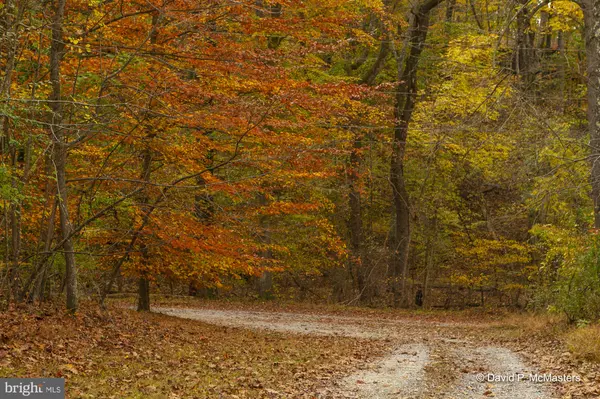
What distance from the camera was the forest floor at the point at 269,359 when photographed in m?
9.20

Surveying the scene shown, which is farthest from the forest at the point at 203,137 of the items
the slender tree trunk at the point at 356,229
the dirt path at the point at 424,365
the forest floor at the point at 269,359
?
the dirt path at the point at 424,365

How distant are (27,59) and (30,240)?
3.72 m

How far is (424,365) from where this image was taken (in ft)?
39.2

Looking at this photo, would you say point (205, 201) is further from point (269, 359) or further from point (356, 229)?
point (356, 229)

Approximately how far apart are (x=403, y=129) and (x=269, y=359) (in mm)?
16097

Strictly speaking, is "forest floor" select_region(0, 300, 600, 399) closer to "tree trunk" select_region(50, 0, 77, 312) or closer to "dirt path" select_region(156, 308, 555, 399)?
"dirt path" select_region(156, 308, 555, 399)

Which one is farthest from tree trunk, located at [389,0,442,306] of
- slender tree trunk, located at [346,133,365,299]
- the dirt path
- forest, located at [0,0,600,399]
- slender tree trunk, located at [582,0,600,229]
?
slender tree trunk, located at [582,0,600,229]

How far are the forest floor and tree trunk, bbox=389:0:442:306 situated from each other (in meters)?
9.69

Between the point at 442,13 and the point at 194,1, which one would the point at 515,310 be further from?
the point at 194,1

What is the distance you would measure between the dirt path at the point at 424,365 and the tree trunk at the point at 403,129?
7049 mm

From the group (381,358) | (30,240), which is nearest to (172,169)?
(30,240)

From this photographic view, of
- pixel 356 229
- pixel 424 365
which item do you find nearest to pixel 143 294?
pixel 424 365

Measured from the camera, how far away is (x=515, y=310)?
1110 inches

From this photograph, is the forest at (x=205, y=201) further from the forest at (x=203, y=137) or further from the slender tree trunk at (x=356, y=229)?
the slender tree trunk at (x=356, y=229)
